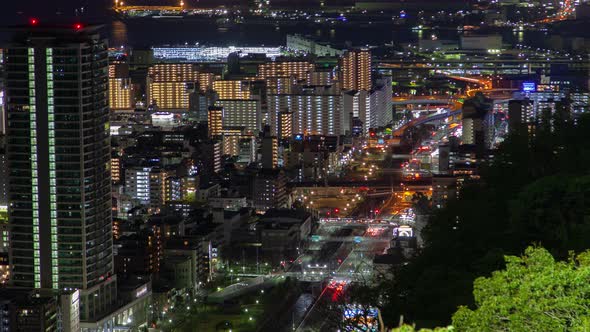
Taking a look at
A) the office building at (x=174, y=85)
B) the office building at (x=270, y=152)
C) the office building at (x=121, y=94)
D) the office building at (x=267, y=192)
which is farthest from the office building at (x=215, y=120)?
the office building at (x=267, y=192)

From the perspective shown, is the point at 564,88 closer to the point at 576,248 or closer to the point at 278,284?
the point at 278,284

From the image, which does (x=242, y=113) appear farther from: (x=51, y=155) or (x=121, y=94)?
(x=51, y=155)

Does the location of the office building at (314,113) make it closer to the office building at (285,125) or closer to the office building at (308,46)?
the office building at (285,125)

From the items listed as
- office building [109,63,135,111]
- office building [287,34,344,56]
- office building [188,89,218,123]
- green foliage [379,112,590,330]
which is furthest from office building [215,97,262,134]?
green foliage [379,112,590,330]

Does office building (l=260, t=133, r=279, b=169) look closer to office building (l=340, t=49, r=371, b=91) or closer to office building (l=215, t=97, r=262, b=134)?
office building (l=215, t=97, r=262, b=134)

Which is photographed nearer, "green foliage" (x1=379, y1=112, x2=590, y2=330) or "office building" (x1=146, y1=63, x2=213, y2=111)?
"green foliage" (x1=379, y1=112, x2=590, y2=330)
